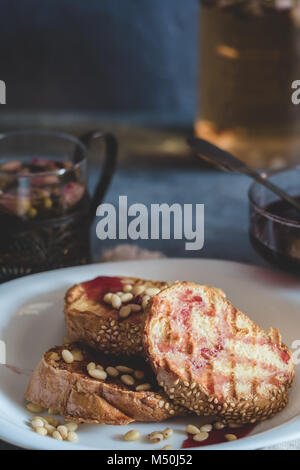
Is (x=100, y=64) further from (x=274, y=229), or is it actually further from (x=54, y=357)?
(x=54, y=357)

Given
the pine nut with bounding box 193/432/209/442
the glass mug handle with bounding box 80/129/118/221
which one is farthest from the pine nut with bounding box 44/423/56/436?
the glass mug handle with bounding box 80/129/118/221

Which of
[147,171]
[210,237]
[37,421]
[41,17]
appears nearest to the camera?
[37,421]

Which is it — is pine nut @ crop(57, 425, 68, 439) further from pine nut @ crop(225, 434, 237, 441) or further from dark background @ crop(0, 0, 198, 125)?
dark background @ crop(0, 0, 198, 125)

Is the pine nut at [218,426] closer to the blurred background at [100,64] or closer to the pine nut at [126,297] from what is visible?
the pine nut at [126,297]

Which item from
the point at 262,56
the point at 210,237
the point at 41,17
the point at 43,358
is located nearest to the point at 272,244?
the point at 210,237

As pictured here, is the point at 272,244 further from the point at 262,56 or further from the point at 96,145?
the point at 96,145

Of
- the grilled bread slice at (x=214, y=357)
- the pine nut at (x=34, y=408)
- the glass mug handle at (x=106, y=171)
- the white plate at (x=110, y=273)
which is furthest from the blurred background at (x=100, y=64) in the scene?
the pine nut at (x=34, y=408)
